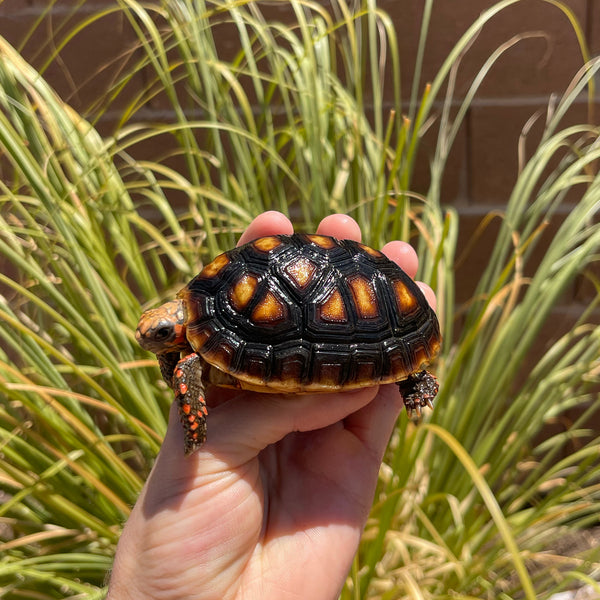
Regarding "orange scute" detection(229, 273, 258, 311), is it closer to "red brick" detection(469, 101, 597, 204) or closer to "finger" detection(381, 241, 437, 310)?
"finger" detection(381, 241, 437, 310)

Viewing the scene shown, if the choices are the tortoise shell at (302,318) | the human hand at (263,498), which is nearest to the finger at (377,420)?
the human hand at (263,498)

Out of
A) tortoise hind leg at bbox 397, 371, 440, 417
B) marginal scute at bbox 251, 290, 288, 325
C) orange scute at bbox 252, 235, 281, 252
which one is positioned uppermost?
orange scute at bbox 252, 235, 281, 252

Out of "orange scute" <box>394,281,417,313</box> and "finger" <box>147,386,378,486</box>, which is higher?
"orange scute" <box>394,281,417,313</box>

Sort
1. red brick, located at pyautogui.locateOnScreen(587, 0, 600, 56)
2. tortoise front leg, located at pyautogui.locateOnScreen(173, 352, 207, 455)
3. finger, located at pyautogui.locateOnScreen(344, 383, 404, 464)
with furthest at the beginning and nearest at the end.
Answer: red brick, located at pyautogui.locateOnScreen(587, 0, 600, 56)
finger, located at pyautogui.locateOnScreen(344, 383, 404, 464)
tortoise front leg, located at pyautogui.locateOnScreen(173, 352, 207, 455)

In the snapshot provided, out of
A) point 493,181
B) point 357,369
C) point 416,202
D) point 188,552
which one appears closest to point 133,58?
point 416,202

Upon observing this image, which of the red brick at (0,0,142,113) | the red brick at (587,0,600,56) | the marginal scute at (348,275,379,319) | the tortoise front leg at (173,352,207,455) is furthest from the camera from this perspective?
the red brick at (0,0,142,113)

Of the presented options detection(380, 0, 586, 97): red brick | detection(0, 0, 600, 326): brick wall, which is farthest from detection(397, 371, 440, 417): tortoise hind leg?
detection(380, 0, 586, 97): red brick

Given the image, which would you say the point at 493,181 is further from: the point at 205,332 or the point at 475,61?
the point at 205,332
